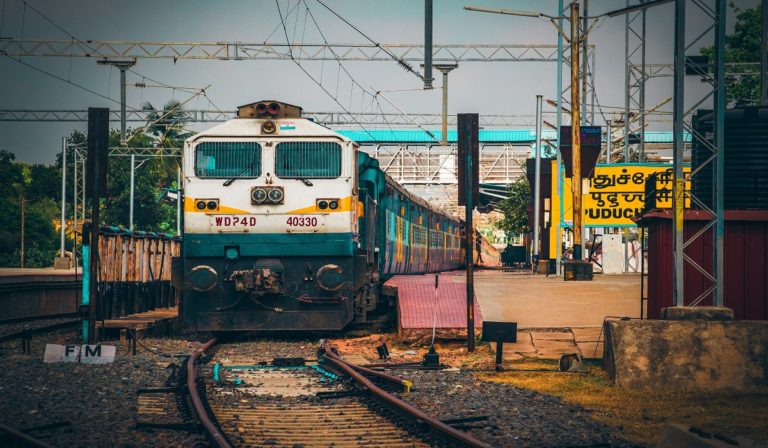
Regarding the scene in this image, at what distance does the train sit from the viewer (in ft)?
50.5

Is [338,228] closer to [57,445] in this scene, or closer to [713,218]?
[713,218]

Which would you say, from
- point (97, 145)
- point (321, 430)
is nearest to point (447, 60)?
point (97, 145)

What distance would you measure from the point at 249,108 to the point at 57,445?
356 inches

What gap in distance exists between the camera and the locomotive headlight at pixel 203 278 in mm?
15211

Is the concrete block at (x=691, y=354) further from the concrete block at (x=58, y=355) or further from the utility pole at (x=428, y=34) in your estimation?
the utility pole at (x=428, y=34)

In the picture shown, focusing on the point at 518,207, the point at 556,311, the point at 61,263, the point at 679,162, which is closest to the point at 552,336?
the point at 556,311

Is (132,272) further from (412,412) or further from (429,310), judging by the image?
(412,412)

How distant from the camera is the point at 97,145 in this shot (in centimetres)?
1557

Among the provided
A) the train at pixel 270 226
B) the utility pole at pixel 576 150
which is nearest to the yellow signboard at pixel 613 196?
the utility pole at pixel 576 150

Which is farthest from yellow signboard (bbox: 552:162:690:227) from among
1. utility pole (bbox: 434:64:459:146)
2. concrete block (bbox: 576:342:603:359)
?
concrete block (bbox: 576:342:603:359)

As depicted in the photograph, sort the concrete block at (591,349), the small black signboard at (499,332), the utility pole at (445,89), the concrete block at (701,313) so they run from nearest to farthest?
1. the concrete block at (701,313)
2. the small black signboard at (499,332)
3. the concrete block at (591,349)
4. the utility pole at (445,89)

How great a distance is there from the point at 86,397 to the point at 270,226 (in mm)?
5839

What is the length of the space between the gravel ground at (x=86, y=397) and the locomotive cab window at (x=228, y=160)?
115 inches

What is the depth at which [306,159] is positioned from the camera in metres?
15.8
